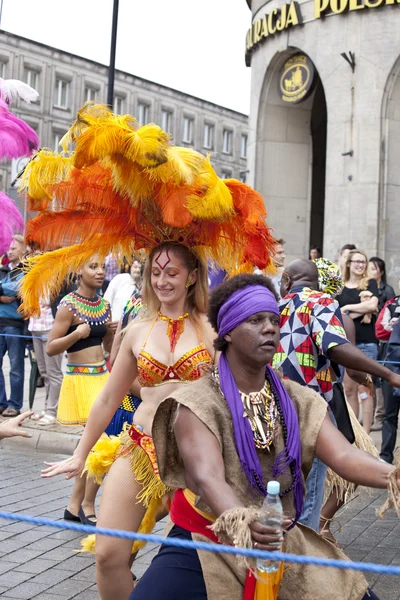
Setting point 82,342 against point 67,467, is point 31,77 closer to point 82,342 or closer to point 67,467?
point 82,342

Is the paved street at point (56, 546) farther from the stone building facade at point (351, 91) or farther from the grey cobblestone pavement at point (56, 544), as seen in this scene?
the stone building facade at point (351, 91)

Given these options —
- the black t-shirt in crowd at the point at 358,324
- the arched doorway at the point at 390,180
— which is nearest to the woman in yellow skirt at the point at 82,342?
the black t-shirt in crowd at the point at 358,324

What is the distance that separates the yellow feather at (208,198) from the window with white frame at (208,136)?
56.9m

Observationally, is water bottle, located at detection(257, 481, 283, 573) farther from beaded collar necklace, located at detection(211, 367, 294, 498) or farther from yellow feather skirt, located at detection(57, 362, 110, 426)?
yellow feather skirt, located at detection(57, 362, 110, 426)

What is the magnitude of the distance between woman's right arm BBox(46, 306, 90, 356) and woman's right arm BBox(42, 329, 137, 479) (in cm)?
304

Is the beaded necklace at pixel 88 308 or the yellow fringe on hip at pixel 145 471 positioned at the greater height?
the beaded necklace at pixel 88 308

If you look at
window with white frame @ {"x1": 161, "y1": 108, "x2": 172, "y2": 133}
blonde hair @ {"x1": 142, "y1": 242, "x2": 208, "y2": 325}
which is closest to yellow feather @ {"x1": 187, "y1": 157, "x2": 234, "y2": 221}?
blonde hair @ {"x1": 142, "y1": 242, "x2": 208, "y2": 325}

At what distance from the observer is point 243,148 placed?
64.1 metres

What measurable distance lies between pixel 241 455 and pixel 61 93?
49641 mm

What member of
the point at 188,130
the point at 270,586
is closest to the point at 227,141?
the point at 188,130

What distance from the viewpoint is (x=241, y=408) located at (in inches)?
127

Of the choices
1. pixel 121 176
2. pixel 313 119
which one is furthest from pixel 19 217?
pixel 313 119

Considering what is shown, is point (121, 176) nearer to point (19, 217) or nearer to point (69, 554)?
point (19, 217)

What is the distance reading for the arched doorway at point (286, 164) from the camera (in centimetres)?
2075
